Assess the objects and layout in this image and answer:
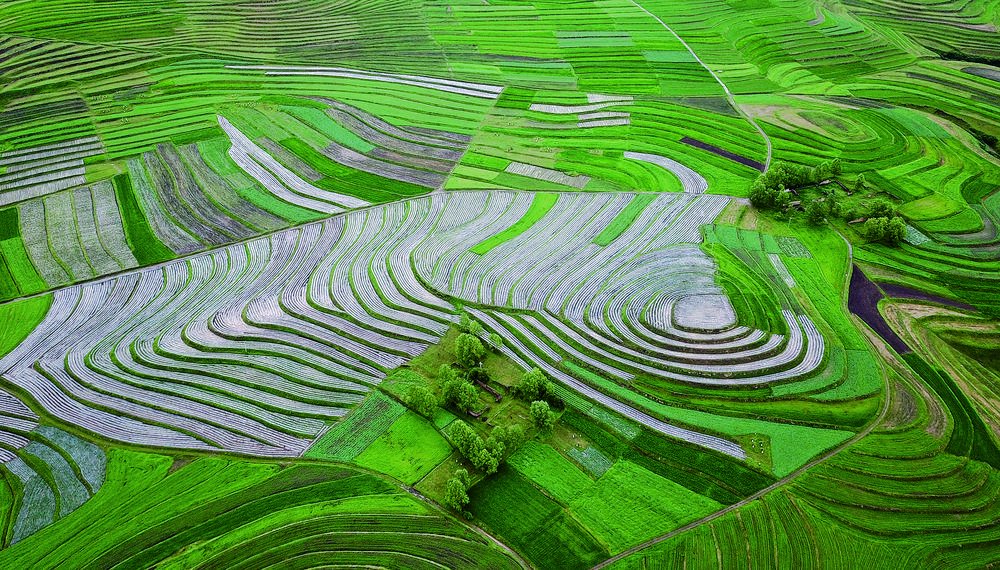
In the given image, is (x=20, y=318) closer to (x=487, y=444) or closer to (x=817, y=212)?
(x=487, y=444)

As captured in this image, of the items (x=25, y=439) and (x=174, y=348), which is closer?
(x=25, y=439)

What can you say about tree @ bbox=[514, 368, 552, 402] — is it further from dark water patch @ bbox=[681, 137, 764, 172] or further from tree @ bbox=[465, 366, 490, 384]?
dark water patch @ bbox=[681, 137, 764, 172]

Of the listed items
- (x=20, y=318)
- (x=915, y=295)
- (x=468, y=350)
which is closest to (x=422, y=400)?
(x=468, y=350)

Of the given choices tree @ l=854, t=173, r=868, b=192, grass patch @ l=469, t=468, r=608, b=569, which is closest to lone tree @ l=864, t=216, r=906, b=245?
tree @ l=854, t=173, r=868, b=192

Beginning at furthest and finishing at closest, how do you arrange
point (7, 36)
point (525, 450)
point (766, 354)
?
1. point (7, 36)
2. point (766, 354)
3. point (525, 450)

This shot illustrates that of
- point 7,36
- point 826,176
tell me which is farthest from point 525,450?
point 7,36

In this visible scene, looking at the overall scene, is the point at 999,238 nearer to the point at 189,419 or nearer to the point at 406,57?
the point at 189,419

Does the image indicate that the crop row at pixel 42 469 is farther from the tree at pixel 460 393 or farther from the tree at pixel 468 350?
the tree at pixel 468 350

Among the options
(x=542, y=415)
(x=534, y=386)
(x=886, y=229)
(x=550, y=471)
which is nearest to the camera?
(x=550, y=471)
